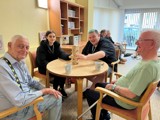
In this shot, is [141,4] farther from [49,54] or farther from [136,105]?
[136,105]

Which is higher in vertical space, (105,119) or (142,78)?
(142,78)

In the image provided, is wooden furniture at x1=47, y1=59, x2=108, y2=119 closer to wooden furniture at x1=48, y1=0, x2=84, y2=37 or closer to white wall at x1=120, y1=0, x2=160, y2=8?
wooden furniture at x1=48, y1=0, x2=84, y2=37

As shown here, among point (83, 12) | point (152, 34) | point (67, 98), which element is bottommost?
point (67, 98)

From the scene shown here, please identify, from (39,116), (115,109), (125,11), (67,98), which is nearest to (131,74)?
(115,109)

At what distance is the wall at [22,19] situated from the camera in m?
2.15

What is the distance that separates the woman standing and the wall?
59 centimetres

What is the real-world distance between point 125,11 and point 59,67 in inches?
242

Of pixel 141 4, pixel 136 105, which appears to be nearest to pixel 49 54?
pixel 136 105

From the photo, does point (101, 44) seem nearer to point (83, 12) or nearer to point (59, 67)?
point (59, 67)

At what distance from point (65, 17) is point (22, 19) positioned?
1.15 m

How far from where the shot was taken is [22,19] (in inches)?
96.8

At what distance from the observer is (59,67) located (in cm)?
178

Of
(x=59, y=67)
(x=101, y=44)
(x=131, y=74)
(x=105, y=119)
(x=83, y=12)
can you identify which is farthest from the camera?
(x=83, y=12)

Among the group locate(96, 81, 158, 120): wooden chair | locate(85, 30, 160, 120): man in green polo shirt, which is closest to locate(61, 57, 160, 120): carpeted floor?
locate(96, 81, 158, 120): wooden chair
